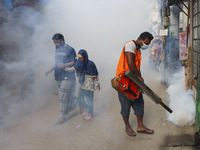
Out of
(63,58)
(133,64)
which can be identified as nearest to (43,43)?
(63,58)

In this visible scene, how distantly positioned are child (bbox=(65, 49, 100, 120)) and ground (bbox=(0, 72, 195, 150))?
37 centimetres

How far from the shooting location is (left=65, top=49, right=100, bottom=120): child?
4578 millimetres

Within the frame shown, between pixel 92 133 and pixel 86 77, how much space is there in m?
1.19

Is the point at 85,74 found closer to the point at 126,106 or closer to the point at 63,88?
the point at 63,88

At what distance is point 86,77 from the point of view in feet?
15.2

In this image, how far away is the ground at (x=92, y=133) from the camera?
3.50 metres

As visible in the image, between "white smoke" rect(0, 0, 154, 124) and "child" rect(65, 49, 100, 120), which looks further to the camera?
"white smoke" rect(0, 0, 154, 124)

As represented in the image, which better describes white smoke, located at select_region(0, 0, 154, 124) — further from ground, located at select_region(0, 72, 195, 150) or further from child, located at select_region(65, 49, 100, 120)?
child, located at select_region(65, 49, 100, 120)

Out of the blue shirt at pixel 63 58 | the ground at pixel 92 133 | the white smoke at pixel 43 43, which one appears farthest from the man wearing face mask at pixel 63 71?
the white smoke at pixel 43 43

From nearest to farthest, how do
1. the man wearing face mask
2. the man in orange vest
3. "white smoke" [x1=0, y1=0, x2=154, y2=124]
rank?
the man in orange vest, the man wearing face mask, "white smoke" [x1=0, y1=0, x2=154, y2=124]

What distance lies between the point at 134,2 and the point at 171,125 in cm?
2944

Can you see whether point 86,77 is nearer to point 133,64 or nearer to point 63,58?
point 63,58

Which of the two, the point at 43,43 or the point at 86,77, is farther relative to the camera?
the point at 43,43

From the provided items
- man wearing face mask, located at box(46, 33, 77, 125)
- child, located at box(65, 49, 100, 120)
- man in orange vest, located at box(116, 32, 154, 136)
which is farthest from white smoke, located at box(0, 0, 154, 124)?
man in orange vest, located at box(116, 32, 154, 136)
